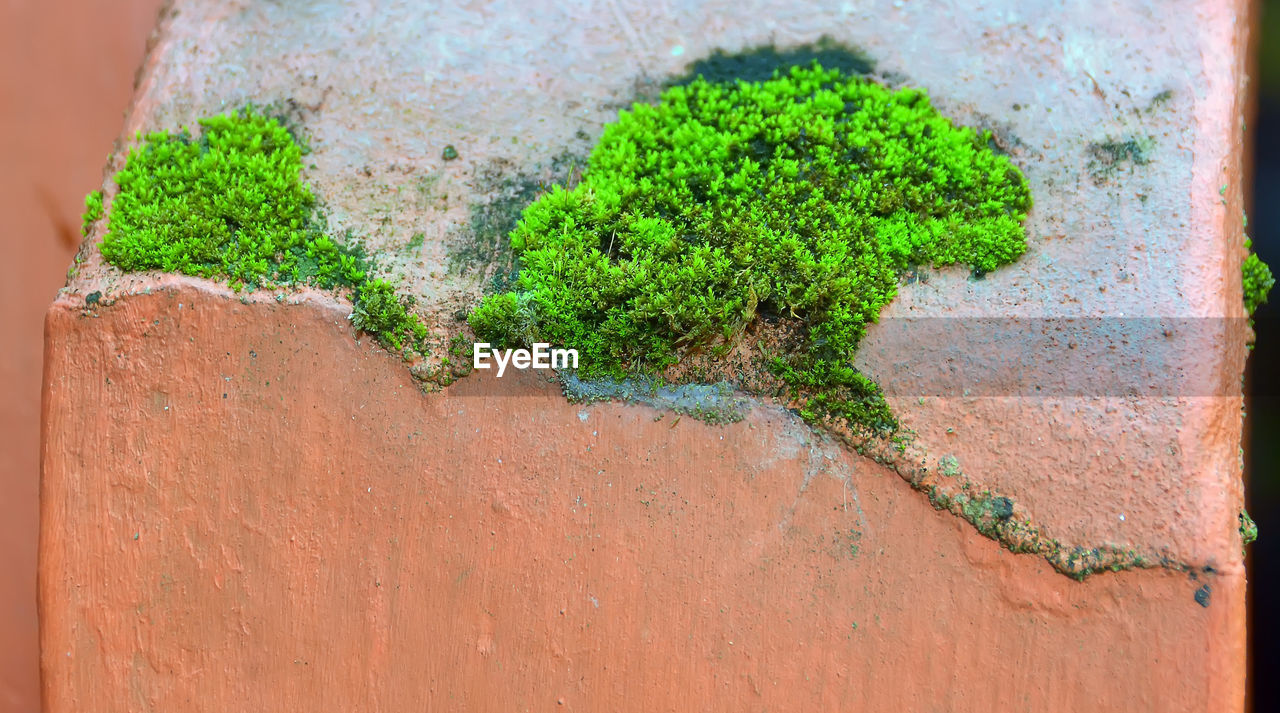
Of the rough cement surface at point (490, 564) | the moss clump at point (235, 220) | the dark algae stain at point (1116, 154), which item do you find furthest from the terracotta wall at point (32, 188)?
the dark algae stain at point (1116, 154)

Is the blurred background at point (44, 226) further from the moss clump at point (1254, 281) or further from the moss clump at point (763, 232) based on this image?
the moss clump at point (763, 232)

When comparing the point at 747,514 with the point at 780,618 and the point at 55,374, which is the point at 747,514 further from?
the point at 55,374

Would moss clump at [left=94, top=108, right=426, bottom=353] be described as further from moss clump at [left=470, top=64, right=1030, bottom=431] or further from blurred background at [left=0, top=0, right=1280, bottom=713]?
blurred background at [left=0, top=0, right=1280, bottom=713]

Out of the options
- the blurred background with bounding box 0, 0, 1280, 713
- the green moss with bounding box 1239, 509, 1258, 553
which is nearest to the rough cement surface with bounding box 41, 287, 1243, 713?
the green moss with bounding box 1239, 509, 1258, 553

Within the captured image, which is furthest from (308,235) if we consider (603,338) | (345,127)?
(603,338)

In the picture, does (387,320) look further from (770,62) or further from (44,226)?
(44,226)

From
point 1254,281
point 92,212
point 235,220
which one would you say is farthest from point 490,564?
point 1254,281

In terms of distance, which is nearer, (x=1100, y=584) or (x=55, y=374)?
(x=1100, y=584)
